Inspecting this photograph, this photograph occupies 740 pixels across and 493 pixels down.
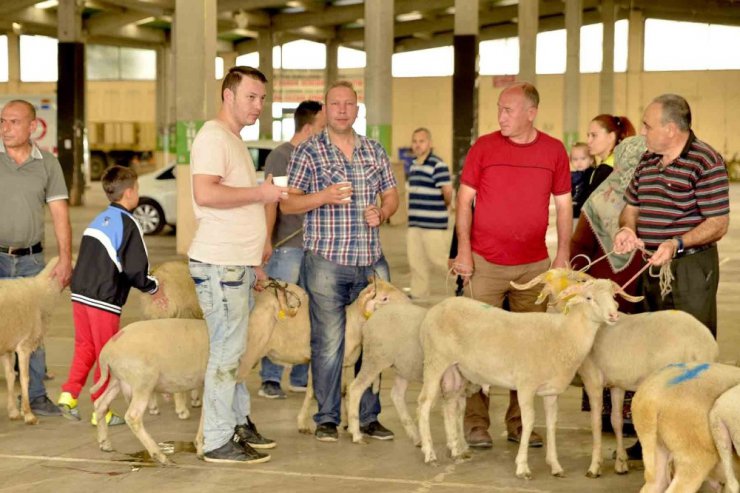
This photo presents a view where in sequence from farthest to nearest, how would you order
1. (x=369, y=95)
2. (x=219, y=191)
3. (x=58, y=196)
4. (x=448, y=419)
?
(x=369, y=95)
(x=58, y=196)
(x=448, y=419)
(x=219, y=191)

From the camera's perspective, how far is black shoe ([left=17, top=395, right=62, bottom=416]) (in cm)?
827

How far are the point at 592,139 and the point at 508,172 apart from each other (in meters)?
1.33

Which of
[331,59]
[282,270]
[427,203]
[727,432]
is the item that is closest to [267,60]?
[331,59]

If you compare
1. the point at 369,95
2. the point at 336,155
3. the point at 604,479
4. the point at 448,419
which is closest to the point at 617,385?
the point at 604,479

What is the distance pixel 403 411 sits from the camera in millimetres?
7520

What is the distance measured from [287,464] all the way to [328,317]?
973 mm

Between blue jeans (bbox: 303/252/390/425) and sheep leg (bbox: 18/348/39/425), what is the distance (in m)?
1.95

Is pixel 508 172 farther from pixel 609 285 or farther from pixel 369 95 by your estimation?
pixel 369 95

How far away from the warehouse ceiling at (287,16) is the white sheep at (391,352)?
2614cm

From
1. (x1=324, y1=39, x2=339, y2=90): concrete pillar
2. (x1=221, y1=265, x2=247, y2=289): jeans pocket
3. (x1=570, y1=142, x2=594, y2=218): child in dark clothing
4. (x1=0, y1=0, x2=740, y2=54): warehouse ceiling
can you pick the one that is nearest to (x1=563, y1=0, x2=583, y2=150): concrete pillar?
(x1=0, y1=0, x2=740, y2=54): warehouse ceiling

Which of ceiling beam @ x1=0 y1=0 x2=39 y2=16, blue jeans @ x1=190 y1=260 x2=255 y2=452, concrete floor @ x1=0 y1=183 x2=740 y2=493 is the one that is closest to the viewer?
concrete floor @ x1=0 y1=183 x2=740 y2=493

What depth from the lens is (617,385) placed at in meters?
6.80

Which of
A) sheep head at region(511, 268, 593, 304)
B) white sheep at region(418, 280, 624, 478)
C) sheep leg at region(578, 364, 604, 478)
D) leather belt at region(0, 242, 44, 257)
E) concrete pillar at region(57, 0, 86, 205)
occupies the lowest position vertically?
sheep leg at region(578, 364, 604, 478)

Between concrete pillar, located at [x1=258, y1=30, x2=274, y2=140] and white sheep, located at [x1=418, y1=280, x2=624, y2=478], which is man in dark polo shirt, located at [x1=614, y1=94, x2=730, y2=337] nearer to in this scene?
white sheep, located at [x1=418, y1=280, x2=624, y2=478]
